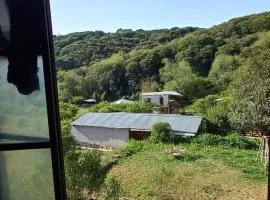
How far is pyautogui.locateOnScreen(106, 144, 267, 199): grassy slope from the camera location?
554 centimetres

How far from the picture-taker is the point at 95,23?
18.5m

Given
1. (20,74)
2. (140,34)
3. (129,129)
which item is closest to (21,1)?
(20,74)

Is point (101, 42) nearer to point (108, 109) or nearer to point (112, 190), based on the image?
point (108, 109)

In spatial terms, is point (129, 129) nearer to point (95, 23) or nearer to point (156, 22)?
point (95, 23)

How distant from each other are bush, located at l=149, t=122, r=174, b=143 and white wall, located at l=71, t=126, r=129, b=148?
92 cm

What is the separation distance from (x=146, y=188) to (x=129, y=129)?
12.5 feet

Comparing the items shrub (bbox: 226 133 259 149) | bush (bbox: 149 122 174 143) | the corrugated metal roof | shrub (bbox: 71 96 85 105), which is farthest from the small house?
shrub (bbox: 226 133 259 149)

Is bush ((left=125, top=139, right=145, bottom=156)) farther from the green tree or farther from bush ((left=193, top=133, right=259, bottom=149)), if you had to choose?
the green tree

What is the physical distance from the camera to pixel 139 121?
32.5 feet

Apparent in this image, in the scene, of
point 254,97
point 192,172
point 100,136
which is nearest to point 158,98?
point 100,136

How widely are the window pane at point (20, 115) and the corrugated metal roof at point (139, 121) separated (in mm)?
8491

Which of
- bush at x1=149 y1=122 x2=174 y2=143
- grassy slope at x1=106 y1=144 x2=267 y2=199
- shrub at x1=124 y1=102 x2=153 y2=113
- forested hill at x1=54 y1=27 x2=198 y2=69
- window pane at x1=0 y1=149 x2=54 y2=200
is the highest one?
forested hill at x1=54 y1=27 x2=198 y2=69

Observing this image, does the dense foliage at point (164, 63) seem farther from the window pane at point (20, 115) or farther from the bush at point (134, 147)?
the window pane at point (20, 115)

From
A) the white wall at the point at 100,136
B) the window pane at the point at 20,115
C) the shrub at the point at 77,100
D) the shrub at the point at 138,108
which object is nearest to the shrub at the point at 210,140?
the white wall at the point at 100,136
